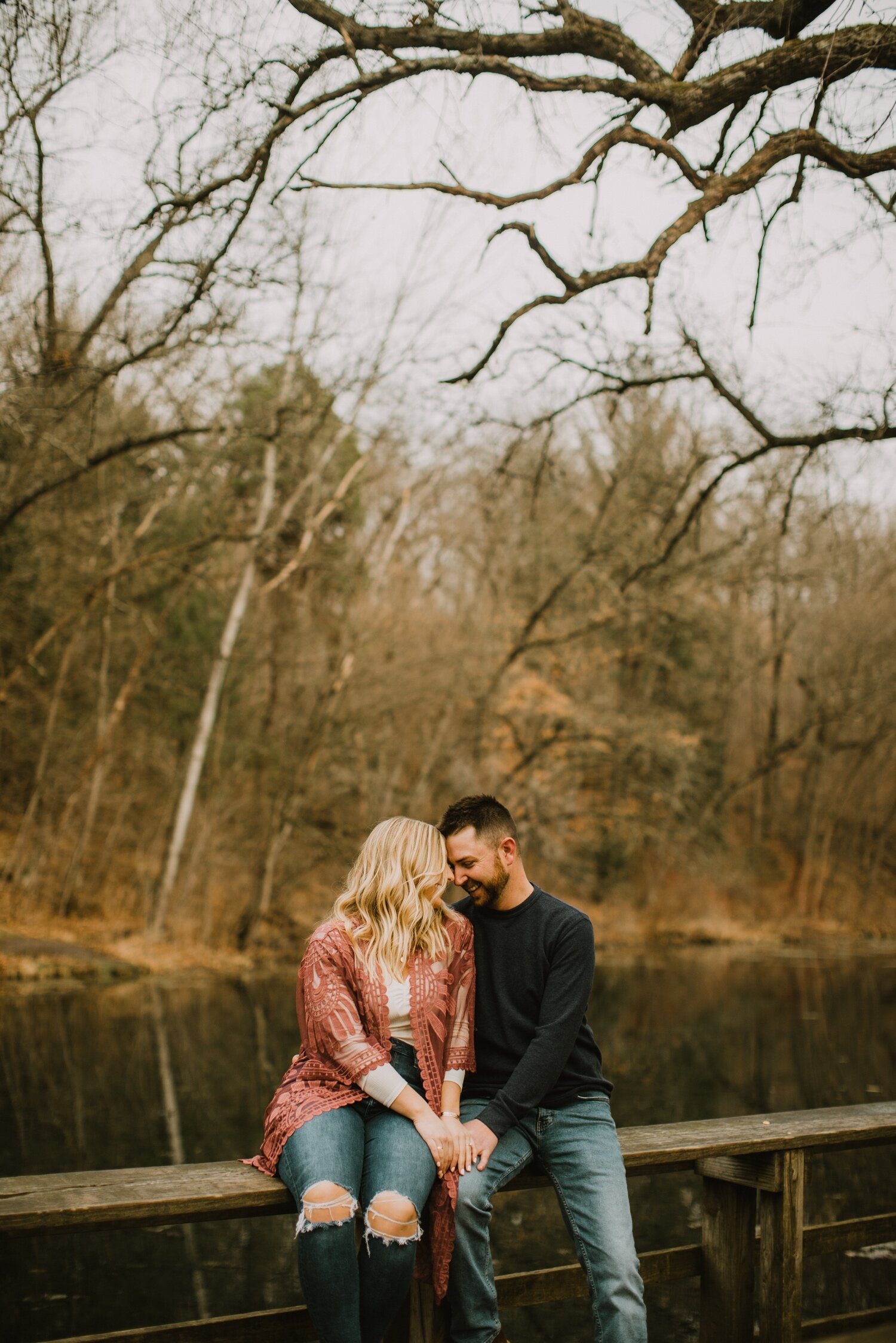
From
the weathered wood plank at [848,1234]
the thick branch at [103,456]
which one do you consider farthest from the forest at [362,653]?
the weathered wood plank at [848,1234]

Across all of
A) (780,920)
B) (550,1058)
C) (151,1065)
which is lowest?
(780,920)

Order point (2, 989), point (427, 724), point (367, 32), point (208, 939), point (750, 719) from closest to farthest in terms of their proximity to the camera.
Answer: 1. point (367, 32)
2. point (2, 989)
3. point (208, 939)
4. point (427, 724)
5. point (750, 719)

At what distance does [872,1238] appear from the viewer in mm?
3885

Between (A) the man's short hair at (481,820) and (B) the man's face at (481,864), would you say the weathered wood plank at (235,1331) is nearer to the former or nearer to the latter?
(B) the man's face at (481,864)

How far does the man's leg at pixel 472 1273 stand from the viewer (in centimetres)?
287

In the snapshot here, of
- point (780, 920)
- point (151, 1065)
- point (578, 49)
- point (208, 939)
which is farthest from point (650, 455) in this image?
point (780, 920)

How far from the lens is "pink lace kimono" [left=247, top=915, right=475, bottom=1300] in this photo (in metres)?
2.91

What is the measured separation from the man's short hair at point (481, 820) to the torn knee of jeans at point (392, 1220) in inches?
38.7

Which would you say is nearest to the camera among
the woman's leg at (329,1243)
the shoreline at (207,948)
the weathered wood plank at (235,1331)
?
the woman's leg at (329,1243)

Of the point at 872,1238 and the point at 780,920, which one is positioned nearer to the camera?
the point at 872,1238

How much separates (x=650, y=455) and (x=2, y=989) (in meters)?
11.4

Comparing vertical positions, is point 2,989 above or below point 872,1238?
below

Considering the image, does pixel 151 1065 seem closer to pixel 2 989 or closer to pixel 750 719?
pixel 2 989

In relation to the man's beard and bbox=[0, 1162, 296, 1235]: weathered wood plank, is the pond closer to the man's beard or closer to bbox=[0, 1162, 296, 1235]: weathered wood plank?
bbox=[0, 1162, 296, 1235]: weathered wood plank
